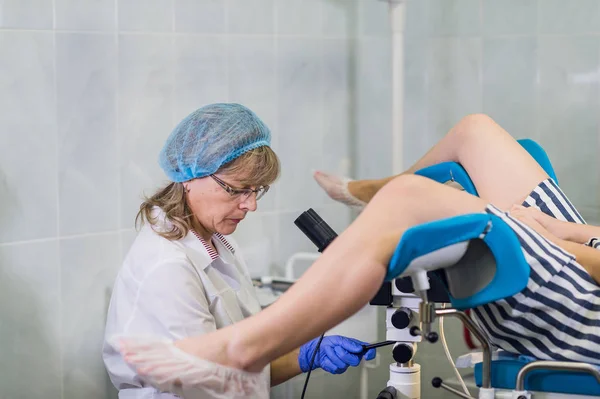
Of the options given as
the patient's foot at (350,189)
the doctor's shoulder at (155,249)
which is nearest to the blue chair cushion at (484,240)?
the doctor's shoulder at (155,249)

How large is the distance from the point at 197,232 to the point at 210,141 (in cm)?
23

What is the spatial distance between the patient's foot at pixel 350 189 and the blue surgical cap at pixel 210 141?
486mm

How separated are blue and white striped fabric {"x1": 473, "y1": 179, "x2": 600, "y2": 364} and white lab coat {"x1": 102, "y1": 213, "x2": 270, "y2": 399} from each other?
1.87ft

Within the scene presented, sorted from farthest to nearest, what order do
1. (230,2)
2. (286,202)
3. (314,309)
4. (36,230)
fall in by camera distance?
(286,202) → (230,2) → (36,230) → (314,309)

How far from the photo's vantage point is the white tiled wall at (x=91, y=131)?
195cm

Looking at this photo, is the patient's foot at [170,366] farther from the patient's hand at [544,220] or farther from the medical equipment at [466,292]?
the patient's hand at [544,220]

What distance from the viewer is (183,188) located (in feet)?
5.88

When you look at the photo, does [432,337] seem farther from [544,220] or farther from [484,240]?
[544,220]

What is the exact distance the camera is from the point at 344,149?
2918 millimetres

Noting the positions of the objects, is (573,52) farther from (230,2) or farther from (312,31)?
(230,2)

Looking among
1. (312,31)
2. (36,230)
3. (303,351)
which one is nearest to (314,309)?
(303,351)

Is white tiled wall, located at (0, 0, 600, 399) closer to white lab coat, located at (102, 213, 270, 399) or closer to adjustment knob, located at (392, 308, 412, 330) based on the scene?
white lab coat, located at (102, 213, 270, 399)

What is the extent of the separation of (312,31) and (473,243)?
1.58m

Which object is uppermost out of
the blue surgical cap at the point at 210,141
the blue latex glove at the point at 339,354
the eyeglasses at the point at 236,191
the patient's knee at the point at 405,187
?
the blue surgical cap at the point at 210,141
